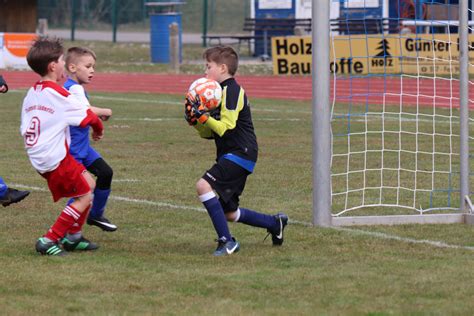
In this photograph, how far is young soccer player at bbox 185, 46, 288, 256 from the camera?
7.21m

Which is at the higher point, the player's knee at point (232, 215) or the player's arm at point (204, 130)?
the player's arm at point (204, 130)

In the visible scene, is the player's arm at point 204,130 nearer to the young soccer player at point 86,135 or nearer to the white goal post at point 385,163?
the young soccer player at point 86,135

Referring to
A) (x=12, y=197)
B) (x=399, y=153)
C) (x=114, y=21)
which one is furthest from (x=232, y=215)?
(x=114, y=21)

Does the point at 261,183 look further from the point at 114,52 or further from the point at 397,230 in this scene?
the point at 114,52

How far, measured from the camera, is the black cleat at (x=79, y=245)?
7523 mm

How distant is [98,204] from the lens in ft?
27.1

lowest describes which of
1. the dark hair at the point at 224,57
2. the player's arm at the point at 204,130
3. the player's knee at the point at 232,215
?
the player's knee at the point at 232,215

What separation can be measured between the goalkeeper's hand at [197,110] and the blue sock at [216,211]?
0.52m

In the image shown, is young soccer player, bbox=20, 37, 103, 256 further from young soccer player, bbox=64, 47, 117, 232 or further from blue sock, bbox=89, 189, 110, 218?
blue sock, bbox=89, 189, 110, 218

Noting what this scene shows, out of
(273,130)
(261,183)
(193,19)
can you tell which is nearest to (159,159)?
(261,183)

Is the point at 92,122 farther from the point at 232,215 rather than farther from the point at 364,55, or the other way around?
the point at 364,55

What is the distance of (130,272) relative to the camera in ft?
22.0

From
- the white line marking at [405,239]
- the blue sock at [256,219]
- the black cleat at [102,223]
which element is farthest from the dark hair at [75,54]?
the white line marking at [405,239]

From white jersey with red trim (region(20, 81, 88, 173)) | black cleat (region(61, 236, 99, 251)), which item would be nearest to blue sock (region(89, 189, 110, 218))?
black cleat (region(61, 236, 99, 251))
